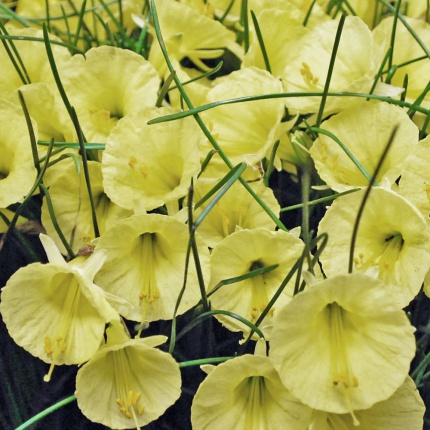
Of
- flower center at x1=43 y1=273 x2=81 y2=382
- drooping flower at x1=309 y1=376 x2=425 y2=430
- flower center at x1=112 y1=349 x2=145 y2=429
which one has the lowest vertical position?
drooping flower at x1=309 y1=376 x2=425 y2=430

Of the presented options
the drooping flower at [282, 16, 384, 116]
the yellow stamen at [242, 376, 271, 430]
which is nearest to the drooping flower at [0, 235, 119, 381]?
the yellow stamen at [242, 376, 271, 430]

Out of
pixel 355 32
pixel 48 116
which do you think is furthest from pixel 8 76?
pixel 355 32

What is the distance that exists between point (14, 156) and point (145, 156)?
10cm

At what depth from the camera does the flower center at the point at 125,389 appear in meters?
0.49

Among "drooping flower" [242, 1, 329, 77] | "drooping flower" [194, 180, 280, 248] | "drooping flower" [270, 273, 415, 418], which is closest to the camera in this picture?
"drooping flower" [270, 273, 415, 418]

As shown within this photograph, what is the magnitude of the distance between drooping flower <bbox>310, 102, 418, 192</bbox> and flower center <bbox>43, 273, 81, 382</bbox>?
19 centimetres

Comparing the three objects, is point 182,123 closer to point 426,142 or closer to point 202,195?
point 202,195

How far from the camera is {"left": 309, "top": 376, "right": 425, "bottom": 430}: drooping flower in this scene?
1.61 ft

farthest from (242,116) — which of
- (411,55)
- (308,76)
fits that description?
(411,55)

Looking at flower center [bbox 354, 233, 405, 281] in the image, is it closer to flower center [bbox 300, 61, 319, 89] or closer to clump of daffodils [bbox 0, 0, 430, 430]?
clump of daffodils [bbox 0, 0, 430, 430]

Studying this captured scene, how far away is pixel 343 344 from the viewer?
0.47m

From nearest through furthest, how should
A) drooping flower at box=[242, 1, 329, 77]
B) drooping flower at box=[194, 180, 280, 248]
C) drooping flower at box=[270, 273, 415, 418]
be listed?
drooping flower at box=[270, 273, 415, 418] < drooping flower at box=[194, 180, 280, 248] < drooping flower at box=[242, 1, 329, 77]

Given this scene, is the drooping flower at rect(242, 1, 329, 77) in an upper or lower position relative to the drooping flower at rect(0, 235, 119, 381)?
upper

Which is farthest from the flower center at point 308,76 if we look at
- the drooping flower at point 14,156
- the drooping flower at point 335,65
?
the drooping flower at point 14,156
